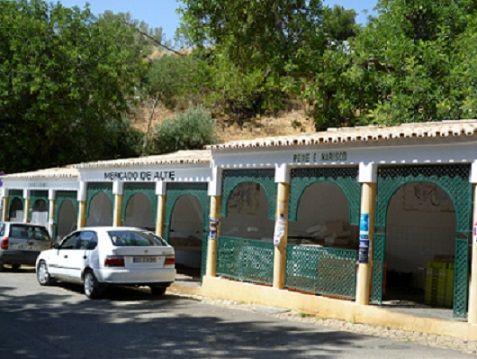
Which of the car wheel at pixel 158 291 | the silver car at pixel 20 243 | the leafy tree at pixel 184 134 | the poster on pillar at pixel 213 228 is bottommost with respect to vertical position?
the car wheel at pixel 158 291

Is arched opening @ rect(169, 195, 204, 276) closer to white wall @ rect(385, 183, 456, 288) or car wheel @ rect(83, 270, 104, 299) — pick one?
car wheel @ rect(83, 270, 104, 299)

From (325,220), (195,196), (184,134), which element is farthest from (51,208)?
(184,134)

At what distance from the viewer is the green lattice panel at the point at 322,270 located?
12157mm

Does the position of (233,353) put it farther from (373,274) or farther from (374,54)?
(374,54)

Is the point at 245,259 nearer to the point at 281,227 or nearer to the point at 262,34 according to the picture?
the point at 281,227

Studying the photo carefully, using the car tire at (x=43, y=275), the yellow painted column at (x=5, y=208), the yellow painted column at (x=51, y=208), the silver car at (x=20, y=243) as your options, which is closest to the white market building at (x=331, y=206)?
the yellow painted column at (x=51, y=208)

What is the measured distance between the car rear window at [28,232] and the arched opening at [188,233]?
3800mm

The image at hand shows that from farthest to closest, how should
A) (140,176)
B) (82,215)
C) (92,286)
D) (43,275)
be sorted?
(82,215) < (140,176) < (43,275) < (92,286)

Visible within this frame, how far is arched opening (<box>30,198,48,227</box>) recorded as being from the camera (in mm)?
24859

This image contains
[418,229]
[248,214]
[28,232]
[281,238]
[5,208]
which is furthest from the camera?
[5,208]

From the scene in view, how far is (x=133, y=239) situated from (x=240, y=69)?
1441 centimetres

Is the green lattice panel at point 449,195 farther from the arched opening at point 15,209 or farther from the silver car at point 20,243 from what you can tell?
the arched opening at point 15,209

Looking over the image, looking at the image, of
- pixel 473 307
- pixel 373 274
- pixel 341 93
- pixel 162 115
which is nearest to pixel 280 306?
pixel 373 274

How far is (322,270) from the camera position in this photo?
1266 cm
